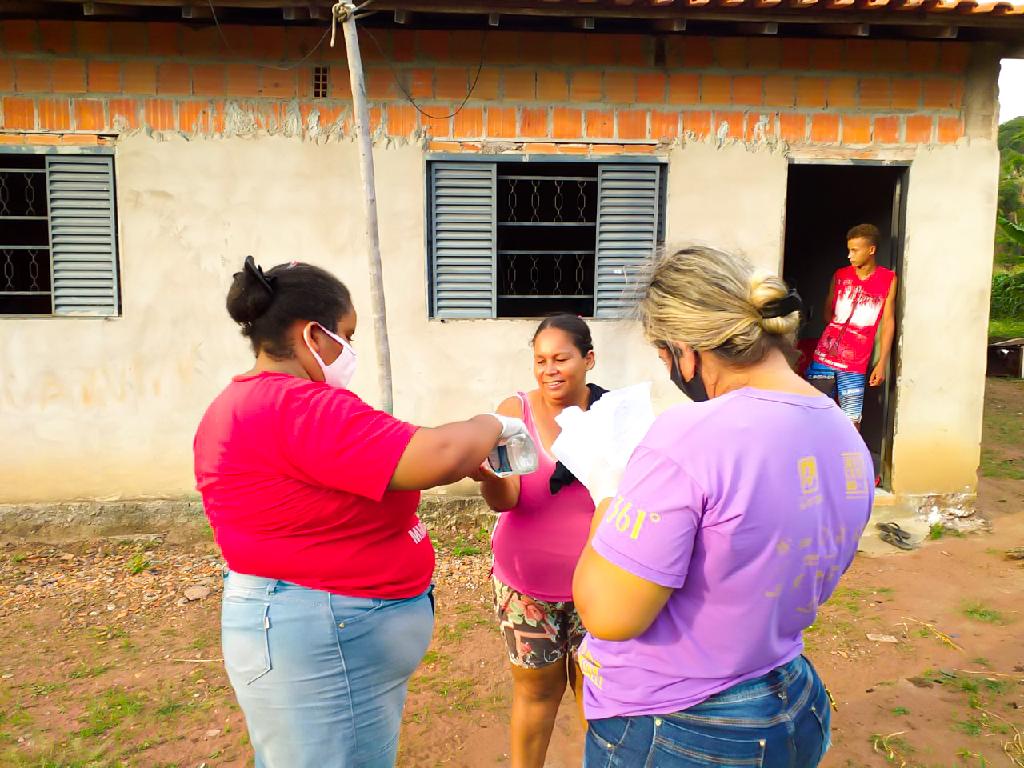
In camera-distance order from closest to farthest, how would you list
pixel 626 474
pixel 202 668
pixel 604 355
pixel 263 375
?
pixel 626 474, pixel 263 375, pixel 202 668, pixel 604 355

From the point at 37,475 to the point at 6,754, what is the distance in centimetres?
259

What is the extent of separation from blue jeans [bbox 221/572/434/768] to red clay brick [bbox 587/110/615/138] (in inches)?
164

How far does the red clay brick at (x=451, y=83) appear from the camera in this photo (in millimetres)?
5020

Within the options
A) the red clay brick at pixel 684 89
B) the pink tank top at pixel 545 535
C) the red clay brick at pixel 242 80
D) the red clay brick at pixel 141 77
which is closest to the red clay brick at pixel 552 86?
the red clay brick at pixel 684 89

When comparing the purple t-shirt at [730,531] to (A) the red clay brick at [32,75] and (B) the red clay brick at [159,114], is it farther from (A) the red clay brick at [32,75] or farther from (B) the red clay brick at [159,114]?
(A) the red clay brick at [32,75]

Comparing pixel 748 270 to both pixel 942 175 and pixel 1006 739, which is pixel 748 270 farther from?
pixel 942 175

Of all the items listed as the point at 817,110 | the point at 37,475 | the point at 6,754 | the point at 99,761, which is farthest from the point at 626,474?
the point at 37,475

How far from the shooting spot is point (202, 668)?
3.68m

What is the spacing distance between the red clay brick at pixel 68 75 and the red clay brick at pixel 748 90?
4.31 meters

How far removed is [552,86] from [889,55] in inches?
92.1

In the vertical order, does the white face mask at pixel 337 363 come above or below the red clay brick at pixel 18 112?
below

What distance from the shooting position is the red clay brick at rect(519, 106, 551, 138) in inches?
200

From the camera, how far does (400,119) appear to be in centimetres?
504

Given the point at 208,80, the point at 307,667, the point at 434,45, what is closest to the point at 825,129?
the point at 434,45
